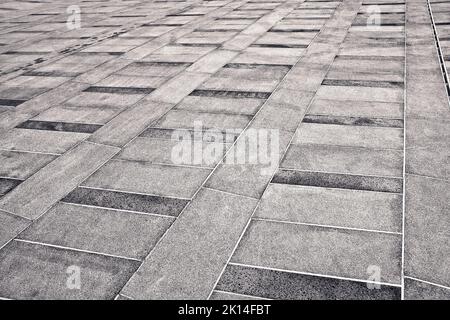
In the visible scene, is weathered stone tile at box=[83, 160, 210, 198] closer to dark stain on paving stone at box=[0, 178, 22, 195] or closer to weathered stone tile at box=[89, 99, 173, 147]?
weathered stone tile at box=[89, 99, 173, 147]

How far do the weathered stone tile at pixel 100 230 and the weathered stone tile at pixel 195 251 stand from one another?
289 millimetres

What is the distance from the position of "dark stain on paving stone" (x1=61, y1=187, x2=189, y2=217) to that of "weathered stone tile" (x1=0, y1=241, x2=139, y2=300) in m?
1.24

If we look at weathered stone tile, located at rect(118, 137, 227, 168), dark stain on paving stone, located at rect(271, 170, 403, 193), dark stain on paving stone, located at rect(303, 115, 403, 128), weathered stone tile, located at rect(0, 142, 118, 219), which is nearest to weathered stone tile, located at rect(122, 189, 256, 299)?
dark stain on paving stone, located at rect(271, 170, 403, 193)

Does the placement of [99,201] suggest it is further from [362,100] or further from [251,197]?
[362,100]

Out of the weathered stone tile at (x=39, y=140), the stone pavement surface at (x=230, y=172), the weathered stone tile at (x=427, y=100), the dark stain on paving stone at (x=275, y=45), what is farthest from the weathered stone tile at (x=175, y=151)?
the dark stain on paving stone at (x=275, y=45)

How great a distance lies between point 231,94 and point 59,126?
493cm

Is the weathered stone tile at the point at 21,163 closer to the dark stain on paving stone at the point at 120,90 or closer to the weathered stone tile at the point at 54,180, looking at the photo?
the weathered stone tile at the point at 54,180

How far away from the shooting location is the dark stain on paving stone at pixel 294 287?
511 cm

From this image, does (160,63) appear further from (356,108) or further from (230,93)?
(356,108)

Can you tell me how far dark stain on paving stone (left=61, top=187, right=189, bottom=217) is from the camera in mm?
6938

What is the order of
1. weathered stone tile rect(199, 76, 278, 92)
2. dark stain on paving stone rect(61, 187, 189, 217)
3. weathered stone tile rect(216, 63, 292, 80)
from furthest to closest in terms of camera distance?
weathered stone tile rect(216, 63, 292, 80) → weathered stone tile rect(199, 76, 278, 92) → dark stain on paving stone rect(61, 187, 189, 217)
